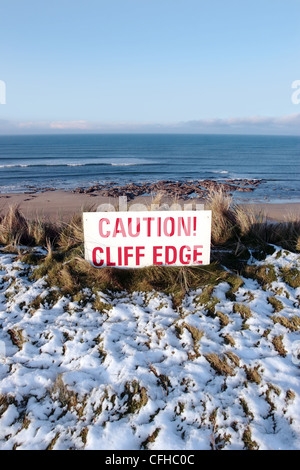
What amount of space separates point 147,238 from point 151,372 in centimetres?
195

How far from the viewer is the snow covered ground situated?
2383 mm

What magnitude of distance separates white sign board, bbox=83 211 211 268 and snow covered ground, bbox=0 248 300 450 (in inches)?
21.2

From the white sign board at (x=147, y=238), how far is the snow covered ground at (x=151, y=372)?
0.54 metres

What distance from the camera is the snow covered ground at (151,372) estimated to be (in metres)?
2.38

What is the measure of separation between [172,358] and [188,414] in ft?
2.10

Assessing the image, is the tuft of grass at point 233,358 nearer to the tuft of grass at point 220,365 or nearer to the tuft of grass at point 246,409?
the tuft of grass at point 220,365

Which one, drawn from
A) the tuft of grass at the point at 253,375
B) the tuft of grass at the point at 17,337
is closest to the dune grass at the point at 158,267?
the tuft of grass at the point at 17,337

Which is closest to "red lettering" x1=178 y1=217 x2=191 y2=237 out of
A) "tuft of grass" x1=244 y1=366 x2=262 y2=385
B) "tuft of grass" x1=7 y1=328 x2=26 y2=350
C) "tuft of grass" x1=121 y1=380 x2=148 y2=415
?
"tuft of grass" x1=244 y1=366 x2=262 y2=385

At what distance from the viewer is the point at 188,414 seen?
2.53m

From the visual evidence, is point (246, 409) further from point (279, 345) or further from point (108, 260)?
point (108, 260)

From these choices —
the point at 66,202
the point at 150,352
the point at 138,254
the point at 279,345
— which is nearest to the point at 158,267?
the point at 138,254

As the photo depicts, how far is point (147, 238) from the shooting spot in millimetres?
4430

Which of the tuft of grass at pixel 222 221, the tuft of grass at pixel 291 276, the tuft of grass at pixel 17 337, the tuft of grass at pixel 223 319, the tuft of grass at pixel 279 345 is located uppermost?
the tuft of grass at pixel 222 221

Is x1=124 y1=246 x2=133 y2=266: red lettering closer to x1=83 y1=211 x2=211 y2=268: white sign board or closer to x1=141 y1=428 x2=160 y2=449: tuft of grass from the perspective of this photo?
x1=83 y1=211 x2=211 y2=268: white sign board
